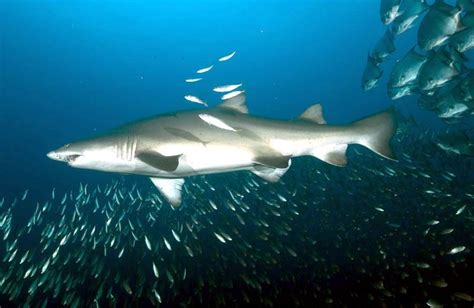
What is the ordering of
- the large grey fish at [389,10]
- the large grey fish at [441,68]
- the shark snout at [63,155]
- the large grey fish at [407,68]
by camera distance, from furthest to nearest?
the large grey fish at [389,10]
the large grey fish at [407,68]
the large grey fish at [441,68]
the shark snout at [63,155]

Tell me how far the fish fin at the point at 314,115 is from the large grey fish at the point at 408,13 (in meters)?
4.89

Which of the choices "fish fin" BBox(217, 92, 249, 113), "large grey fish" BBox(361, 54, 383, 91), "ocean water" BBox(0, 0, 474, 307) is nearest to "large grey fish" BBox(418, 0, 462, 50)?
"ocean water" BBox(0, 0, 474, 307)

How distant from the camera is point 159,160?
14.5ft

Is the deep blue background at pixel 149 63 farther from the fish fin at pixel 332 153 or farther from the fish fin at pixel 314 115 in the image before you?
the fish fin at pixel 332 153

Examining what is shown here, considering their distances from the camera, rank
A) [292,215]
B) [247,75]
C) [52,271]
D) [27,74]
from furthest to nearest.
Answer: [247,75], [27,74], [292,215], [52,271]

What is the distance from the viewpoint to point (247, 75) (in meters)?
111

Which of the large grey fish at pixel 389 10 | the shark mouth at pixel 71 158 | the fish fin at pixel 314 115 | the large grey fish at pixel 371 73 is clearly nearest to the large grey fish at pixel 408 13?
the large grey fish at pixel 389 10

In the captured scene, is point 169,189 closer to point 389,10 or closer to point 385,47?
point 389,10

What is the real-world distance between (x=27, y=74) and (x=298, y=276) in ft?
202

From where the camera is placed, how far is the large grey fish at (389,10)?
895cm

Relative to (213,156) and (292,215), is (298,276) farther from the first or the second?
(213,156)

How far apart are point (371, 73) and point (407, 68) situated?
1759mm

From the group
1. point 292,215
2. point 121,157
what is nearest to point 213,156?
point 121,157

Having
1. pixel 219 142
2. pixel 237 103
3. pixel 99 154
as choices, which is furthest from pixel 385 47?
pixel 99 154
